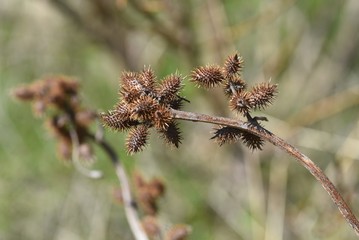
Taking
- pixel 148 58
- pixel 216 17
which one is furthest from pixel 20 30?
pixel 216 17

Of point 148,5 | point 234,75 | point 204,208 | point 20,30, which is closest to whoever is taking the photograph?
point 234,75

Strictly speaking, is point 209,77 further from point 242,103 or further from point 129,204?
point 129,204

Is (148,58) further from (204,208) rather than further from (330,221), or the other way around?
(330,221)

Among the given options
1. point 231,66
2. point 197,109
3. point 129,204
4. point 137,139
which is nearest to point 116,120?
point 137,139

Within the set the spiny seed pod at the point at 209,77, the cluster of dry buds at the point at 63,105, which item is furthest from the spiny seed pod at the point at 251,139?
the cluster of dry buds at the point at 63,105

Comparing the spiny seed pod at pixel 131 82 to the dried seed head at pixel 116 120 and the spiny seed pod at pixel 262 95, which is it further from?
the spiny seed pod at pixel 262 95

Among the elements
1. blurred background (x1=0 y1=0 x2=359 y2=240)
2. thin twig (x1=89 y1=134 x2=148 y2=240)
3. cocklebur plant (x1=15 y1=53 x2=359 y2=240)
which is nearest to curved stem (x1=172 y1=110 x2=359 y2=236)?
cocklebur plant (x1=15 y1=53 x2=359 y2=240)

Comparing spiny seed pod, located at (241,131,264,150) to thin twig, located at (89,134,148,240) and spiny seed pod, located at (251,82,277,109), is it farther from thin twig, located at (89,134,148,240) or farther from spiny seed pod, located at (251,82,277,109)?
thin twig, located at (89,134,148,240)
